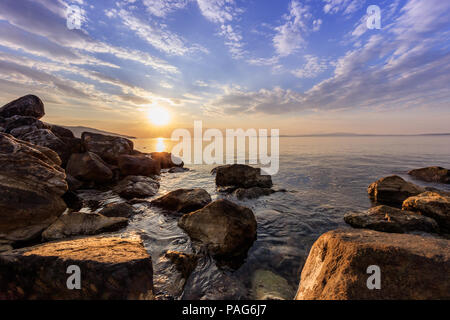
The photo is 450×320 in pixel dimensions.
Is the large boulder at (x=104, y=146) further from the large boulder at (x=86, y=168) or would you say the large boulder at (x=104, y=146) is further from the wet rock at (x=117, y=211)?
the wet rock at (x=117, y=211)

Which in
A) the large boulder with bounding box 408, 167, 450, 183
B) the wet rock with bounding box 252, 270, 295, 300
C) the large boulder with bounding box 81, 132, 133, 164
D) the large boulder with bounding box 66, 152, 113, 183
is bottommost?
the wet rock with bounding box 252, 270, 295, 300

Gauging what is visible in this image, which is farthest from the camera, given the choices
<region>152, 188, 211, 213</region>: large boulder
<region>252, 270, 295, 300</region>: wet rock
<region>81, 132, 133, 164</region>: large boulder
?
<region>81, 132, 133, 164</region>: large boulder

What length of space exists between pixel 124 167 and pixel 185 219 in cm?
A: 1046

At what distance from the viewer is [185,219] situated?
6.39m

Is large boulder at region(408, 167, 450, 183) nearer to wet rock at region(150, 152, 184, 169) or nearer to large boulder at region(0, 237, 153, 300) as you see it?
large boulder at region(0, 237, 153, 300)

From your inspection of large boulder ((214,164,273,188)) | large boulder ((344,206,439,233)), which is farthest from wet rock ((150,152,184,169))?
large boulder ((344,206,439,233))

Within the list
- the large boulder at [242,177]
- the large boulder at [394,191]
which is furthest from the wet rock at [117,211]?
the large boulder at [394,191]

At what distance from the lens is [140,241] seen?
4840mm

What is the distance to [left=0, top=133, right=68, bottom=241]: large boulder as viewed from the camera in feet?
16.5

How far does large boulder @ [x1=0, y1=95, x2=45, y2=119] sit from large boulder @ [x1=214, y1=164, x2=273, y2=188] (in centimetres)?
1762

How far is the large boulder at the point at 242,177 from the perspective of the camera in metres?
12.9

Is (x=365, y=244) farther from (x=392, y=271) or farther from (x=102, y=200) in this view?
(x=102, y=200)

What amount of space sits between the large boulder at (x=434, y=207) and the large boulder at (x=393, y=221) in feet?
1.64
